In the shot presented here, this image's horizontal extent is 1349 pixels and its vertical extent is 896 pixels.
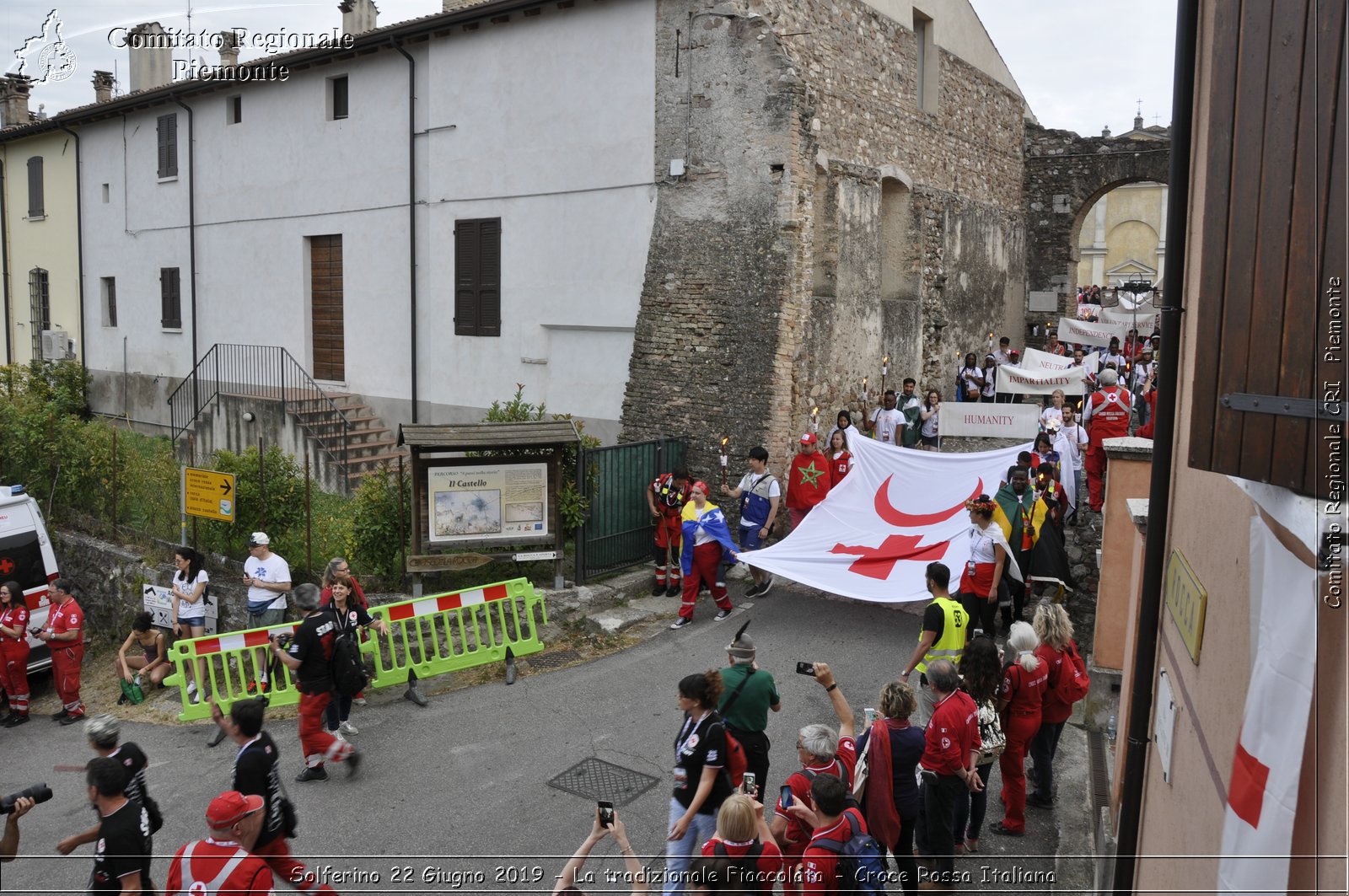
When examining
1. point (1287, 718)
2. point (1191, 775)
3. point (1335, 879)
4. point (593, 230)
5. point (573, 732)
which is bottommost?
point (573, 732)

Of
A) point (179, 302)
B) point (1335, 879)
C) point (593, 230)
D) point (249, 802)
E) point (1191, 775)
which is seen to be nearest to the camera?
point (1335, 879)

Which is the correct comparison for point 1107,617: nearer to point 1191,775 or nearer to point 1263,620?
point 1191,775

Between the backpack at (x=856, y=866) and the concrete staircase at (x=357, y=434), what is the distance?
14067 mm

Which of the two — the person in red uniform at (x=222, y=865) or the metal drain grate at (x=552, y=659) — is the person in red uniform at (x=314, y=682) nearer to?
the metal drain grate at (x=552, y=659)

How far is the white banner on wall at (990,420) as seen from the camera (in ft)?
46.5

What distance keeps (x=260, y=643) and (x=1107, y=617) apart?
777 cm

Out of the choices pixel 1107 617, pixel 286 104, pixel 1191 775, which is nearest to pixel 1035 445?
pixel 1107 617

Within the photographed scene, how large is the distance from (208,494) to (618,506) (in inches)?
200

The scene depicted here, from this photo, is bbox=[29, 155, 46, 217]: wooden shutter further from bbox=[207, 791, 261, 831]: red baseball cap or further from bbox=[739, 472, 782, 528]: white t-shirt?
bbox=[207, 791, 261, 831]: red baseball cap

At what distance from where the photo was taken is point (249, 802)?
5.12 m

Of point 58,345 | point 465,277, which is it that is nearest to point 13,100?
point 58,345

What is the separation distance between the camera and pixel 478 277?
57.0ft

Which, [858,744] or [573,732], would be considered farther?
[573,732]

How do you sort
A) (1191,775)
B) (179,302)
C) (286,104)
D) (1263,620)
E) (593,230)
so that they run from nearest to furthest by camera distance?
(1263,620), (1191,775), (593,230), (286,104), (179,302)
